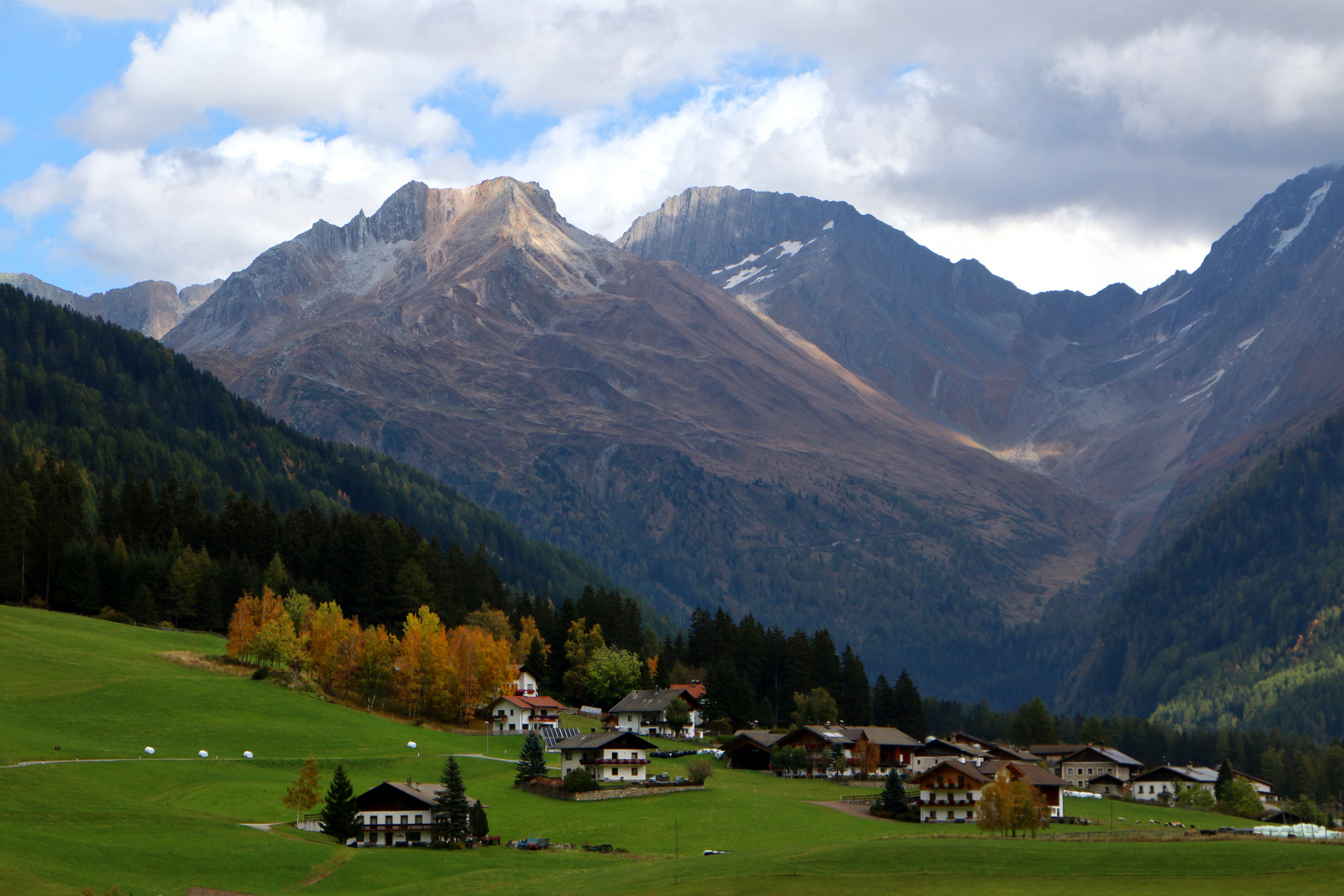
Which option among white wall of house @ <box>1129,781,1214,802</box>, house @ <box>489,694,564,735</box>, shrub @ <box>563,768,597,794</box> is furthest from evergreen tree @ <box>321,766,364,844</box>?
white wall of house @ <box>1129,781,1214,802</box>

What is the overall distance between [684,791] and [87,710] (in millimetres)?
45155

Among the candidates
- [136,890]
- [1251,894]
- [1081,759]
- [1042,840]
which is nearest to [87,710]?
[136,890]

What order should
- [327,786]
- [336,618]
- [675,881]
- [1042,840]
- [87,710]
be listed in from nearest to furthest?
[675,881] → [1042,840] → [327,786] → [87,710] → [336,618]

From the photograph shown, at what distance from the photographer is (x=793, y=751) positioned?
127188 millimetres

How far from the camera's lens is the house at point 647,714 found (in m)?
143

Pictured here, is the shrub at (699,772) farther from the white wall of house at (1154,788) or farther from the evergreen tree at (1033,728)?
the evergreen tree at (1033,728)

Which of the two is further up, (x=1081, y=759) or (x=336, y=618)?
(x=336, y=618)

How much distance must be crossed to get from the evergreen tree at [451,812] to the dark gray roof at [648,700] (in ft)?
186

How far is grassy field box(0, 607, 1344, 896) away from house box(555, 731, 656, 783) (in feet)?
16.9

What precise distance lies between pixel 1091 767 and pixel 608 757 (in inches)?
2610

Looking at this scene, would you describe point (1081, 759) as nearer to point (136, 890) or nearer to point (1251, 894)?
point (1251, 894)

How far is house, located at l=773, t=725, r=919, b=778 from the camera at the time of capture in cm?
12975

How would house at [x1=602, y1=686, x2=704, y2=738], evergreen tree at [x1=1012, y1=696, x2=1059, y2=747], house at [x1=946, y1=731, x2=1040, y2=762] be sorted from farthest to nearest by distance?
evergreen tree at [x1=1012, y1=696, x2=1059, y2=747]
house at [x1=602, y1=686, x2=704, y2=738]
house at [x1=946, y1=731, x2=1040, y2=762]

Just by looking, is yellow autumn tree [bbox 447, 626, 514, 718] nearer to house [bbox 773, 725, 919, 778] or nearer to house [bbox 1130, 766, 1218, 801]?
house [bbox 773, 725, 919, 778]
